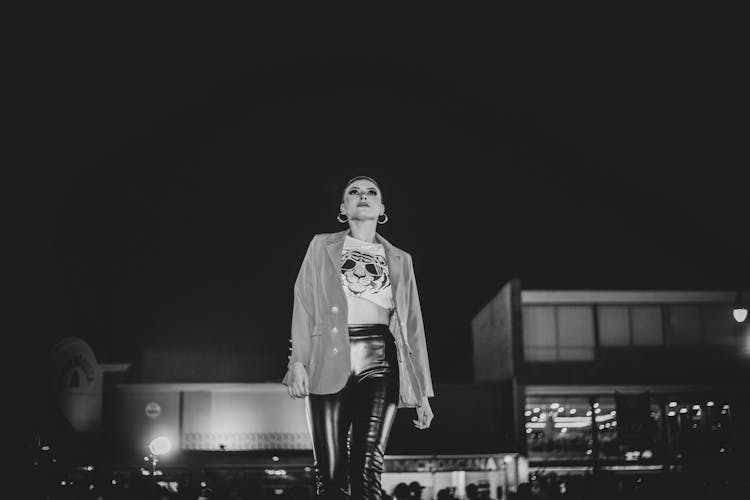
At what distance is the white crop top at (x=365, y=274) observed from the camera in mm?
6191

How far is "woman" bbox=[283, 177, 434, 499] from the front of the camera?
19.1 ft

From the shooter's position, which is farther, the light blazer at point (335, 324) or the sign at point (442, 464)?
the sign at point (442, 464)

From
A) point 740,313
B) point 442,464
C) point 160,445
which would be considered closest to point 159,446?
point 160,445

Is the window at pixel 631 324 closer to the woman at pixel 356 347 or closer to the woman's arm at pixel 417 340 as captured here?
the woman's arm at pixel 417 340

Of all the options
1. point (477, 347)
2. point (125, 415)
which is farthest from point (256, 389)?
point (477, 347)

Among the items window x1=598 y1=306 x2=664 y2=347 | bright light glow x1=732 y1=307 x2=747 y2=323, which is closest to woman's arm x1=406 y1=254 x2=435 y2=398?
bright light glow x1=732 y1=307 x2=747 y2=323

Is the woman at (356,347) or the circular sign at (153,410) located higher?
the circular sign at (153,410)

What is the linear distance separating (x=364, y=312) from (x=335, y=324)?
0.26 metres

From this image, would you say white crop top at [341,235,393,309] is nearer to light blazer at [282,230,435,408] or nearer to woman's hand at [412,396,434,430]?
light blazer at [282,230,435,408]

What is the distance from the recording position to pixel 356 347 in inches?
235

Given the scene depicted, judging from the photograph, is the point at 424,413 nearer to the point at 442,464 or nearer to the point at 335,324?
the point at 335,324

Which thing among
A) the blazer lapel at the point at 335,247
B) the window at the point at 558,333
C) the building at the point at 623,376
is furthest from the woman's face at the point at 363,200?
the window at the point at 558,333

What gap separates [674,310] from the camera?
31141 mm

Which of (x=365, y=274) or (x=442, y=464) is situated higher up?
(x=365, y=274)
